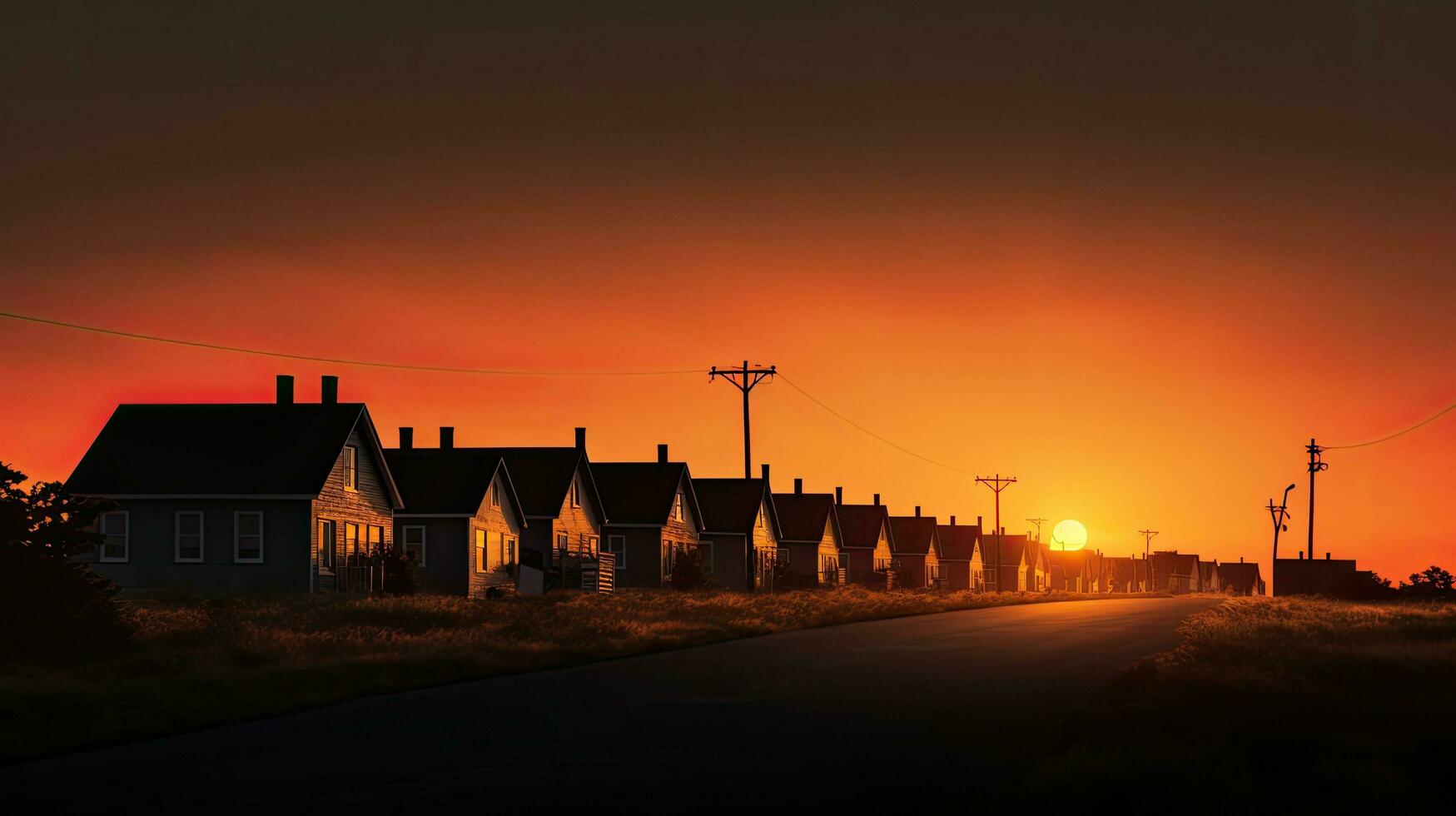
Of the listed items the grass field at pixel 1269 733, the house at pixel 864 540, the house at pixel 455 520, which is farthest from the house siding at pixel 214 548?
the house at pixel 864 540

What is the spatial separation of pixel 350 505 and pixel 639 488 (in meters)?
25.4

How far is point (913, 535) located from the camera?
127 meters

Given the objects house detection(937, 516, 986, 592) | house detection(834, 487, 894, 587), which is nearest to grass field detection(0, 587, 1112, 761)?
house detection(834, 487, 894, 587)

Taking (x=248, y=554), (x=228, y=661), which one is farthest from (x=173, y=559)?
(x=228, y=661)

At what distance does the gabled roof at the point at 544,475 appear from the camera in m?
65.1

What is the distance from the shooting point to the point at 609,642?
33.2 m

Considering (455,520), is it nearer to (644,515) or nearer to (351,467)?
(351,467)

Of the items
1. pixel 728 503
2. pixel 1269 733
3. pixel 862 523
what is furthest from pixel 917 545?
pixel 1269 733

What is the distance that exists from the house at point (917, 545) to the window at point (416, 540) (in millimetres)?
68565

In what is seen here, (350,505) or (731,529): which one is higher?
(350,505)

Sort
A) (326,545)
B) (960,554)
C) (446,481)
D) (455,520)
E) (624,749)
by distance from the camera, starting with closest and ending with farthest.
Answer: (624,749) < (326,545) < (455,520) < (446,481) < (960,554)

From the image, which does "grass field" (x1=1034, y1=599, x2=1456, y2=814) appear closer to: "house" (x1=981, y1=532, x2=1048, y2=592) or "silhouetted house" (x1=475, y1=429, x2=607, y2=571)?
"silhouetted house" (x1=475, y1=429, x2=607, y2=571)

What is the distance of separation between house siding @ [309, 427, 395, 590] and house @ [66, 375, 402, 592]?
7 centimetres

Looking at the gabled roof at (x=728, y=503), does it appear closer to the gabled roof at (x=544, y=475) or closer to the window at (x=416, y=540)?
the gabled roof at (x=544, y=475)
